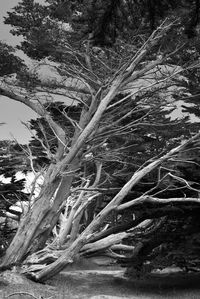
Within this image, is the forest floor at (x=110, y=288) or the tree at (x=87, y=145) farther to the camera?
the tree at (x=87, y=145)

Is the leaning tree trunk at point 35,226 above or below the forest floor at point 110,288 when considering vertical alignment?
above

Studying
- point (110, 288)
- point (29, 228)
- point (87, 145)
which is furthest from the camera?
point (87, 145)

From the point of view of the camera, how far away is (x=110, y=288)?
11.9m

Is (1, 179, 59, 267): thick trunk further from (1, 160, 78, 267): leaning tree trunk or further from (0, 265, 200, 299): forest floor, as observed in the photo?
(0, 265, 200, 299): forest floor

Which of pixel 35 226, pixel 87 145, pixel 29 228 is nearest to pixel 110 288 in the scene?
pixel 35 226

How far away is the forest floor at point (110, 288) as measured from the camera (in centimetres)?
931

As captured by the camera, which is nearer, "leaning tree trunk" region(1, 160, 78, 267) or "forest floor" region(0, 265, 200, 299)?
"forest floor" region(0, 265, 200, 299)

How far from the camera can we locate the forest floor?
30.6 feet

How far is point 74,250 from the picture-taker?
35.7 ft

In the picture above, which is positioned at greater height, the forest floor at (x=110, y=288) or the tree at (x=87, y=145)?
the tree at (x=87, y=145)

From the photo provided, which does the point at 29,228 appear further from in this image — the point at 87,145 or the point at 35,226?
the point at 87,145

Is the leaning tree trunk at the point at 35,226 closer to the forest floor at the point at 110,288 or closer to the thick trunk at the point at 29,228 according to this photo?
the thick trunk at the point at 29,228

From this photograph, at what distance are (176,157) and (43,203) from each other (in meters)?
5.14

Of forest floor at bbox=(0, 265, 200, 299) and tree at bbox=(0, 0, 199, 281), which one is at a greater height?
tree at bbox=(0, 0, 199, 281)
